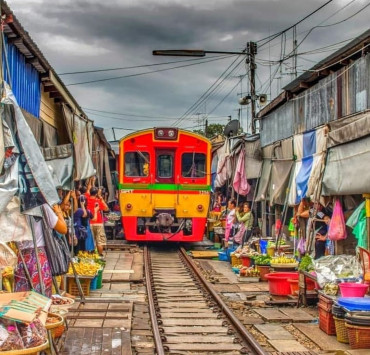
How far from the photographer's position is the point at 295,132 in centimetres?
1542

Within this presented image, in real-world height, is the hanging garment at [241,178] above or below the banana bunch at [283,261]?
above

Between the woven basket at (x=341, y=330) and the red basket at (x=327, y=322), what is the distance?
1.00 ft

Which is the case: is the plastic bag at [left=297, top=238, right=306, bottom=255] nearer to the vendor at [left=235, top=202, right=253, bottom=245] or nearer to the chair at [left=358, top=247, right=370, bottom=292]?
the vendor at [left=235, top=202, right=253, bottom=245]

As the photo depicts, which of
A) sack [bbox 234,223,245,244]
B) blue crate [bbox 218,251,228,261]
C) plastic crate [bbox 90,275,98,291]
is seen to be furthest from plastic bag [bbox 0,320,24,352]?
blue crate [bbox 218,251,228,261]

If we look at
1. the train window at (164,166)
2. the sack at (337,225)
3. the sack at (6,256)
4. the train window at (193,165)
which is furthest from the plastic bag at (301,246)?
the sack at (6,256)

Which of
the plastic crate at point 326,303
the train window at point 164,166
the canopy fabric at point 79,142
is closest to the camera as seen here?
the plastic crate at point 326,303

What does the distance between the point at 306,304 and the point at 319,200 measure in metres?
2.09

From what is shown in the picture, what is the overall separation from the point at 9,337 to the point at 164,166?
46.1 feet

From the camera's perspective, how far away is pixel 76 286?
36.6ft

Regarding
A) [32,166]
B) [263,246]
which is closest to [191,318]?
[32,166]

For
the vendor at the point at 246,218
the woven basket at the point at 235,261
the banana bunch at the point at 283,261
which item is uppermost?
the vendor at the point at 246,218

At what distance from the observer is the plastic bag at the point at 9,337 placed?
199 inches

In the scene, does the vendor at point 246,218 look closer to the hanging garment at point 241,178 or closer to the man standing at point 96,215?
the hanging garment at point 241,178

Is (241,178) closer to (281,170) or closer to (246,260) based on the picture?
(281,170)
